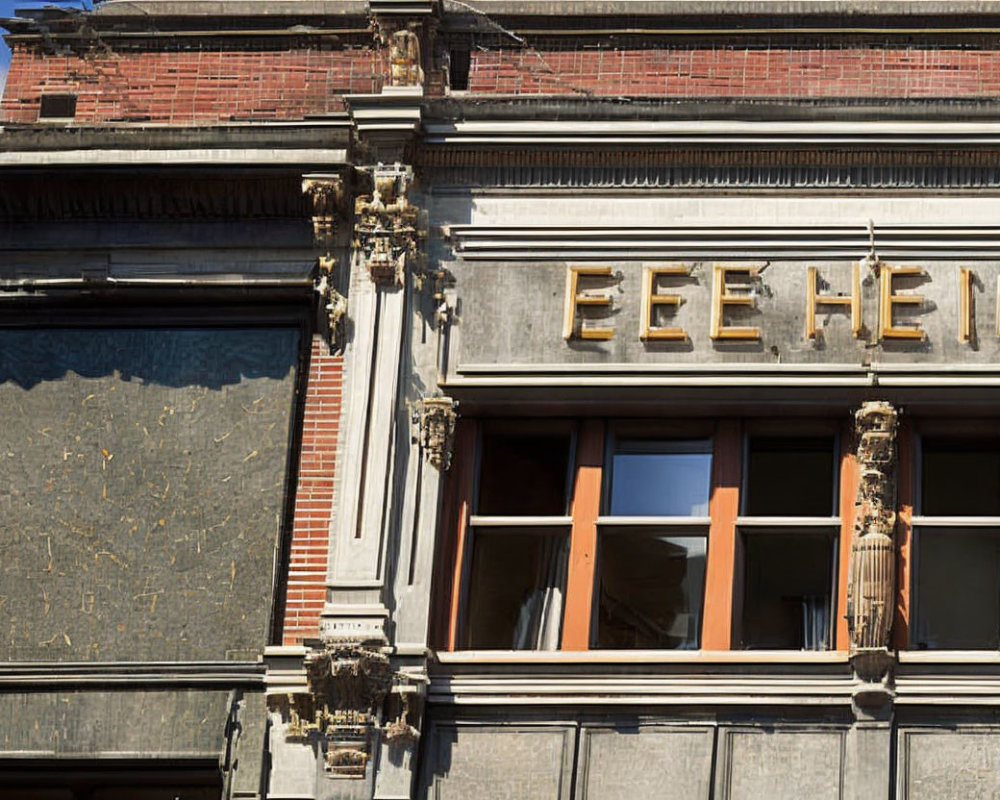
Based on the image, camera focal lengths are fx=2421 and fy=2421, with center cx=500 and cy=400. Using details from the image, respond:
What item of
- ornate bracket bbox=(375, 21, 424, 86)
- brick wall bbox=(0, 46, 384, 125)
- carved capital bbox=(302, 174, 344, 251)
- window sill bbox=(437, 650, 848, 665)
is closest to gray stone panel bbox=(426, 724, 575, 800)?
window sill bbox=(437, 650, 848, 665)

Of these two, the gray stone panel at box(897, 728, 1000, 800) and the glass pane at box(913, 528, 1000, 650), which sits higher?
the glass pane at box(913, 528, 1000, 650)

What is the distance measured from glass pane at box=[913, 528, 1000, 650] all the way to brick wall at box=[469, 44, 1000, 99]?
3.73 m

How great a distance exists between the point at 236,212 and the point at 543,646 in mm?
4202

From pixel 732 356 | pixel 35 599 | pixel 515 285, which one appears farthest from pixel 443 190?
pixel 35 599

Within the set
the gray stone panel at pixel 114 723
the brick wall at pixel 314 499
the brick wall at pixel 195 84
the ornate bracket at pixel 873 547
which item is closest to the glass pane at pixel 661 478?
the ornate bracket at pixel 873 547

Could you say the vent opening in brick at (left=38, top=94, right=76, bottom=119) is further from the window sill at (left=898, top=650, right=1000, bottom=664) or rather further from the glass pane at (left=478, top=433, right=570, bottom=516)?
the window sill at (left=898, top=650, right=1000, bottom=664)

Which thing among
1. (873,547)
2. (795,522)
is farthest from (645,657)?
(873,547)

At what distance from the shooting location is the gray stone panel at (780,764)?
53.7 feet

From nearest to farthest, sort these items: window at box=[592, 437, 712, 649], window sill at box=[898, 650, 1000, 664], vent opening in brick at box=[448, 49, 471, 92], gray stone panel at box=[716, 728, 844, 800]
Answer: gray stone panel at box=[716, 728, 844, 800]
window sill at box=[898, 650, 1000, 664]
window at box=[592, 437, 712, 649]
vent opening in brick at box=[448, 49, 471, 92]

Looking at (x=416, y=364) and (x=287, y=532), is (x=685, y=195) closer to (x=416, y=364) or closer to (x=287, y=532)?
(x=416, y=364)

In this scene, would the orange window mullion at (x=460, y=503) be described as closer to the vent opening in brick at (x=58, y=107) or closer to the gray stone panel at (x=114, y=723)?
the gray stone panel at (x=114, y=723)

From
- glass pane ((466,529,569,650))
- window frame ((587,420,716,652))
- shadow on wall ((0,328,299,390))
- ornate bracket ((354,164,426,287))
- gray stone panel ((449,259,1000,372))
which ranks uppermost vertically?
ornate bracket ((354,164,426,287))

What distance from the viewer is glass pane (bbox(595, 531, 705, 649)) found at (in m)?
17.2

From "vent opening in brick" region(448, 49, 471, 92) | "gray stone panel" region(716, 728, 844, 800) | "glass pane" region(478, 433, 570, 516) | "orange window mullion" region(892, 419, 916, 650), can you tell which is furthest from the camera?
"vent opening in brick" region(448, 49, 471, 92)
